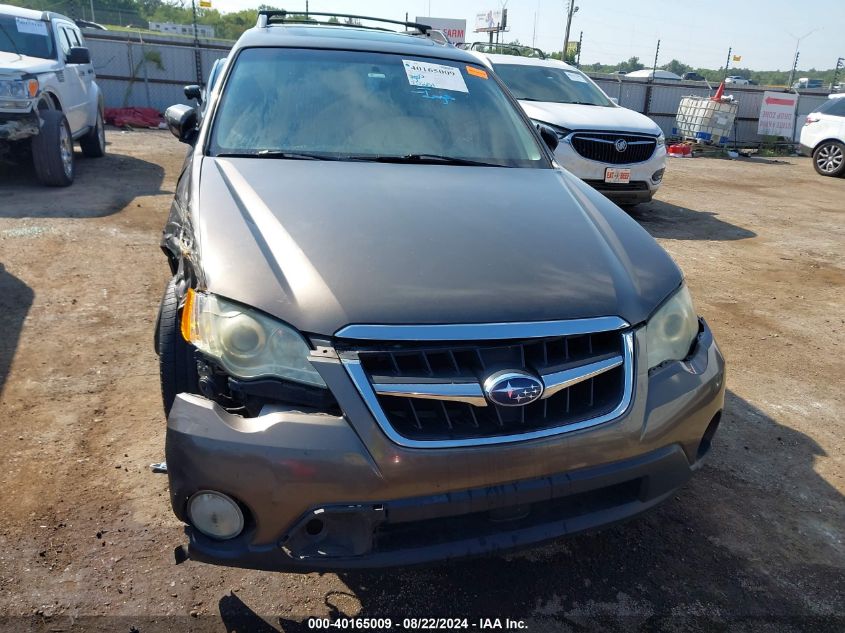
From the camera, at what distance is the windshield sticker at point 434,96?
10.8ft

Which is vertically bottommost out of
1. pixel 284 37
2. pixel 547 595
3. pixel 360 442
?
pixel 547 595

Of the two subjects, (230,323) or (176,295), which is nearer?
(230,323)

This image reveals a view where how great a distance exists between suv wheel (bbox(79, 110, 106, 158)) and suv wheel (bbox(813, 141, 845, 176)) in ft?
40.6

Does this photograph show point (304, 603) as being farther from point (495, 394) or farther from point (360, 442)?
point (495, 394)

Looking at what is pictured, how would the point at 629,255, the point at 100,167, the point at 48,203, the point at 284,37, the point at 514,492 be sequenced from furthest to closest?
the point at 100,167 < the point at 48,203 < the point at 284,37 < the point at 629,255 < the point at 514,492

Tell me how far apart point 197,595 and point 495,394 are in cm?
120

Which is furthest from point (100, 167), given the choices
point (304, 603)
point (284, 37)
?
point (304, 603)

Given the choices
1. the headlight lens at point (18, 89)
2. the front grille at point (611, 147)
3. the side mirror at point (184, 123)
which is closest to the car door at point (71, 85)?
the headlight lens at point (18, 89)

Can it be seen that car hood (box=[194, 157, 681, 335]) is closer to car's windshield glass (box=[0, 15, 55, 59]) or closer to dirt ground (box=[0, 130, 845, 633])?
dirt ground (box=[0, 130, 845, 633])

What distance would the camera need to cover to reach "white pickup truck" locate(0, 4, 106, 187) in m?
6.57

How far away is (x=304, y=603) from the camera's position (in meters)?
2.13

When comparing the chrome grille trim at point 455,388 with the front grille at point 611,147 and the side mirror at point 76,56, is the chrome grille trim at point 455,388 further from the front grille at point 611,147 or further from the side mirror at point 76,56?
the side mirror at point 76,56

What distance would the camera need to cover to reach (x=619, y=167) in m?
7.37

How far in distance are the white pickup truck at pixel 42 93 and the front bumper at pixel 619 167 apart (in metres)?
5.34
